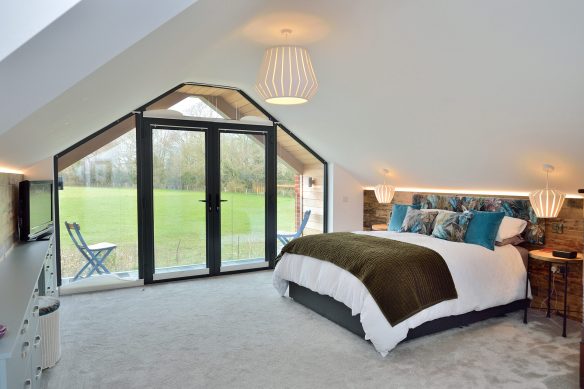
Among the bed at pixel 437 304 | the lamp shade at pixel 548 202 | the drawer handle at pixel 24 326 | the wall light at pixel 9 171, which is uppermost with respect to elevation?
the wall light at pixel 9 171

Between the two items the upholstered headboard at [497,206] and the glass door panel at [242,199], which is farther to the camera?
the glass door panel at [242,199]

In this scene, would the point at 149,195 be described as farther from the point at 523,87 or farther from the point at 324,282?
the point at 523,87

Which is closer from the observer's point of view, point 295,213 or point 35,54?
point 35,54

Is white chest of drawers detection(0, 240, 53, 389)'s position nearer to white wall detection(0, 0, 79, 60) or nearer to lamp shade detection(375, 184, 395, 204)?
white wall detection(0, 0, 79, 60)

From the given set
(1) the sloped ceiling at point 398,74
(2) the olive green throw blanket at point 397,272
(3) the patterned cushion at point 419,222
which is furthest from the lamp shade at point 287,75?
(3) the patterned cushion at point 419,222

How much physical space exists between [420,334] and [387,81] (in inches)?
86.0

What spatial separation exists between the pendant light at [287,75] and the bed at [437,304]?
1.58m

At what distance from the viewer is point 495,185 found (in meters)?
4.50

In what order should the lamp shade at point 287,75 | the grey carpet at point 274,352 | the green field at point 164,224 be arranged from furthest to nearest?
the green field at point 164,224
the lamp shade at point 287,75
the grey carpet at point 274,352

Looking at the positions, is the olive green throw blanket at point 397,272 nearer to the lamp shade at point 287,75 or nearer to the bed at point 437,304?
the bed at point 437,304

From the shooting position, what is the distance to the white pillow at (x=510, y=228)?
4039 millimetres

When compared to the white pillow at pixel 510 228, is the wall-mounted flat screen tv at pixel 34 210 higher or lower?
higher

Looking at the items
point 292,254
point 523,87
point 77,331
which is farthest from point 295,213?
point 523,87

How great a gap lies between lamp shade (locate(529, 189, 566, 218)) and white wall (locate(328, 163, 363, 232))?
2938 mm
